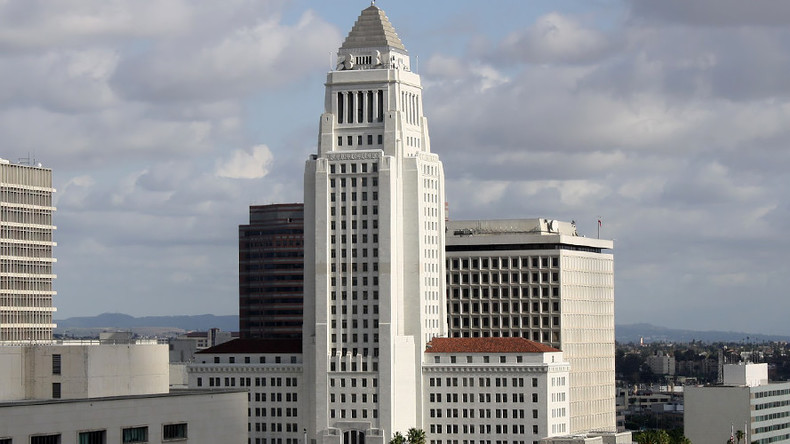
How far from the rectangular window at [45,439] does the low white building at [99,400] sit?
0.09 m

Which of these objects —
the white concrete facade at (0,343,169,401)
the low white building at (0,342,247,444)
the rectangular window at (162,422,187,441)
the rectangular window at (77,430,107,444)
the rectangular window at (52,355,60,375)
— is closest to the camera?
the low white building at (0,342,247,444)

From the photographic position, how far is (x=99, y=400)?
534 ft

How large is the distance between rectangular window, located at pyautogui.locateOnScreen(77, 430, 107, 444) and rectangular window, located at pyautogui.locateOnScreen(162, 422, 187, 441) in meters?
8.88

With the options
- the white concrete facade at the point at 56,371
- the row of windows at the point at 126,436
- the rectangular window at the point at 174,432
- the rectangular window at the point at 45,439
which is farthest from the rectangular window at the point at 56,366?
the rectangular window at the point at 174,432

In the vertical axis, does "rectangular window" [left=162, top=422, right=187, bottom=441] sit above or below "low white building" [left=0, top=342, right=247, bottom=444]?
below

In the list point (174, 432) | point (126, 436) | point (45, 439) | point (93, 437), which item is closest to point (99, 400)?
point (93, 437)

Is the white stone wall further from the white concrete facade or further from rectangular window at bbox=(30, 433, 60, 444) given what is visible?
the white concrete facade

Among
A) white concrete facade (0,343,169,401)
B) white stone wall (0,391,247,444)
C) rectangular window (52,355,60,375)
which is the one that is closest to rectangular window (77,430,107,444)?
white stone wall (0,391,247,444)

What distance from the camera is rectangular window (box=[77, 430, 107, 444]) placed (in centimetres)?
16000

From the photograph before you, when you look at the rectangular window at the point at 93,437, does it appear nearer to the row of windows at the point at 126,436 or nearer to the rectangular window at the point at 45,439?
the row of windows at the point at 126,436

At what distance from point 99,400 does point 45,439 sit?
8241 millimetres

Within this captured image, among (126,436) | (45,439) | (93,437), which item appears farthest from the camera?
(126,436)

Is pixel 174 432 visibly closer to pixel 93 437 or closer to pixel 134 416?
pixel 134 416

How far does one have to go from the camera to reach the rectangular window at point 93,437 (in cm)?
16000
